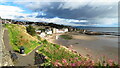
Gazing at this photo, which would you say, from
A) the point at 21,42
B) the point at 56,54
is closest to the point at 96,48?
the point at 21,42

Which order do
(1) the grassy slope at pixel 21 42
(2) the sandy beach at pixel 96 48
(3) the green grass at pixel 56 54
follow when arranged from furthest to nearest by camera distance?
(2) the sandy beach at pixel 96 48, (1) the grassy slope at pixel 21 42, (3) the green grass at pixel 56 54

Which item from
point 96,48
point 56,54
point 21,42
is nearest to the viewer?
point 56,54

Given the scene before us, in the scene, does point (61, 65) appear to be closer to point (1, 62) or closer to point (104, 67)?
point (104, 67)

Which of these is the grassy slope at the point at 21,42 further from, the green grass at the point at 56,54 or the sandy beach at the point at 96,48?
the sandy beach at the point at 96,48

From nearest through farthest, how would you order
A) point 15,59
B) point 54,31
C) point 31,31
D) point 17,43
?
point 15,59, point 17,43, point 31,31, point 54,31

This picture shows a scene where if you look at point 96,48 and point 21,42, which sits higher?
point 21,42

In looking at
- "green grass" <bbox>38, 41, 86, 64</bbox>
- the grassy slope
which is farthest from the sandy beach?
the grassy slope

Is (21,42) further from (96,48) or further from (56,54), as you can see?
(96,48)

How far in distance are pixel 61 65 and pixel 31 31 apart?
29824 mm

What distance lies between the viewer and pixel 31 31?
108 feet

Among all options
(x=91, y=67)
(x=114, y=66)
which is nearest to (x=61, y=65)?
(x=91, y=67)

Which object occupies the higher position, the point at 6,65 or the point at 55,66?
the point at 55,66

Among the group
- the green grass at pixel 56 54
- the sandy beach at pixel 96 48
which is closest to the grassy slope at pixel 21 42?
the green grass at pixel 56 54

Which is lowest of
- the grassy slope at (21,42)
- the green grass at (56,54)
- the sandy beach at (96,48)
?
the sandy beach at (96,48)
